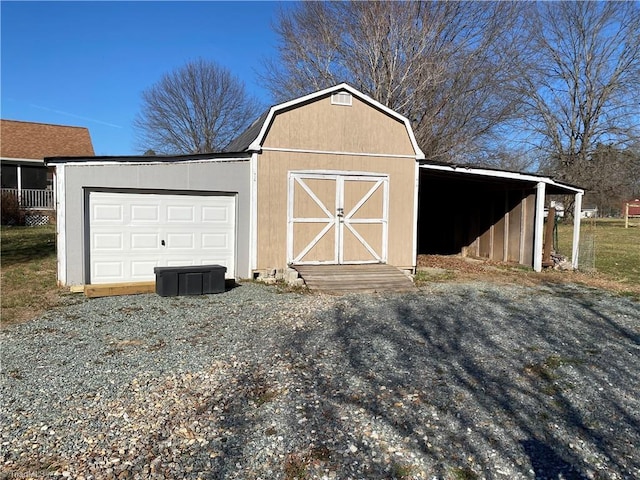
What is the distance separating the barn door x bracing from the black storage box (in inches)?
82.4

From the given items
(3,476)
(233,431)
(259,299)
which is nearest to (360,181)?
(259,299)

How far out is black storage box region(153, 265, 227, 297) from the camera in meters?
7.57

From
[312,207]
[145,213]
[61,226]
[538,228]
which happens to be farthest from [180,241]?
[538,228]

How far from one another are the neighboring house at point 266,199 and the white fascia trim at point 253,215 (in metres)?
0.02

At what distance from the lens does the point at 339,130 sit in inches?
388

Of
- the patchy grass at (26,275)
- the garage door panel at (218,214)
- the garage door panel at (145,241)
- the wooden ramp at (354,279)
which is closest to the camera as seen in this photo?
the patchy grass at (26,275)

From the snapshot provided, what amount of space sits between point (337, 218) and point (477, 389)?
20.9 feet

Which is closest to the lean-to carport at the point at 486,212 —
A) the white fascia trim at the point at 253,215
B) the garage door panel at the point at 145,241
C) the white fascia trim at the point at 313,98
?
the white fascia trim at the point at 313,98

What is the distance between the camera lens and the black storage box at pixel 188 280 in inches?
298

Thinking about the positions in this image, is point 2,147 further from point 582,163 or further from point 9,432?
point 582,163

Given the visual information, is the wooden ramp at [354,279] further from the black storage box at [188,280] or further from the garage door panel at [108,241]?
the garage door panel at [108,241]

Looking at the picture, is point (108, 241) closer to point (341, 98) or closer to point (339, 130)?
point (339, 130)

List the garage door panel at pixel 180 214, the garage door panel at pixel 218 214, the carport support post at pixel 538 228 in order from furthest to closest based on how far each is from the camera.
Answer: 1. the carport support post at pixel 538 228
2. the garage door panel at pixel 218 214
3. the garage door panel at pixel 180 214

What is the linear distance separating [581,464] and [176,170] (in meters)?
8.04
